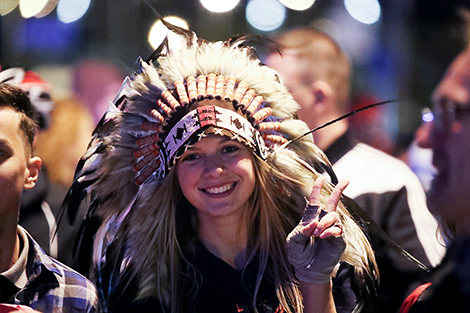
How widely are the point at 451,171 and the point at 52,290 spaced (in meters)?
1.56

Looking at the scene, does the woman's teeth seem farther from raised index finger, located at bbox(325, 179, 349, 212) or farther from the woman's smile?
raised index finger, located at bbox(325, 179, 349, 212)

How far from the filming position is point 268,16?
2.39 meters

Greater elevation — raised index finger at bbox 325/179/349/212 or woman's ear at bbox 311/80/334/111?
woman's ear at bbox 311/80/334/111

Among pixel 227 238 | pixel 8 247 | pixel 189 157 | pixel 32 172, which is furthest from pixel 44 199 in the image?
pixel 227 238

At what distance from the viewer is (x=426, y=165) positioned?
93.4 inches

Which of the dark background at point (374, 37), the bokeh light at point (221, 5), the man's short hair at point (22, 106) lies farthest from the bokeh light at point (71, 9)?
the bokeh light at point (221, 5)

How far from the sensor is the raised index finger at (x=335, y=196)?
217cm

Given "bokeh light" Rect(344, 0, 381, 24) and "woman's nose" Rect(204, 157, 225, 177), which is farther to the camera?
"bokeh light" Rect(344, 0, 381, 24)

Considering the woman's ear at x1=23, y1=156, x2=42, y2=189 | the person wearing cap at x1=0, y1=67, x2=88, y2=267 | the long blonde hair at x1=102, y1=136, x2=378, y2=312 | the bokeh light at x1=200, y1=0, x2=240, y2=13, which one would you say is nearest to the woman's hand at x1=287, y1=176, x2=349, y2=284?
the long blonde hair at x1=102, y1=136, x2=378, y2=312

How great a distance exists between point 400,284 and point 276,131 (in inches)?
29.3

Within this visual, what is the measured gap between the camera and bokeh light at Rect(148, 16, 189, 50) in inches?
95.0

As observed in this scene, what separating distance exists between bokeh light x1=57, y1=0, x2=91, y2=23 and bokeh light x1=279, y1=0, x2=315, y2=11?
772 millimetres

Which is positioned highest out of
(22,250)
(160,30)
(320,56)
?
(160,30)

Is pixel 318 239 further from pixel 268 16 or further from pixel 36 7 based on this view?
pixel 36 7
